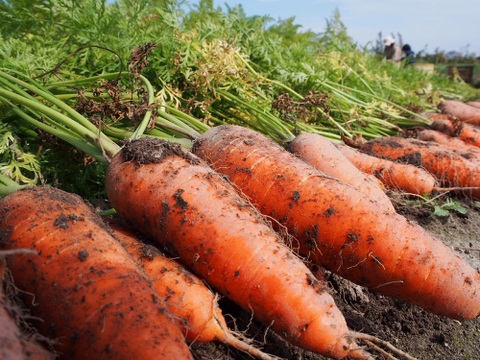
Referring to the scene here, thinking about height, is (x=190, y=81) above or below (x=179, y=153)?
above

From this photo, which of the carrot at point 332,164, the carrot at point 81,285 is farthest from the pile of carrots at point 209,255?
the carrot at point 332,164

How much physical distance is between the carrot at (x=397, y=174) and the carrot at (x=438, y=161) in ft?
0.68

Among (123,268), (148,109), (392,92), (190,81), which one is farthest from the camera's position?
(392,92)

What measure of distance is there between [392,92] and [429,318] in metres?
4.04

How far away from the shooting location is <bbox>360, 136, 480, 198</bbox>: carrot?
3.60m

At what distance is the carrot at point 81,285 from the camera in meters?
1.42

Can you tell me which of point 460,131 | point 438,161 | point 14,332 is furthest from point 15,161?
point 460,131

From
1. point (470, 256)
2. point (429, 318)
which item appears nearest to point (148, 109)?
point (429, 318)

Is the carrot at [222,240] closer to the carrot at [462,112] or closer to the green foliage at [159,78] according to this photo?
the green foliage at [159,78]

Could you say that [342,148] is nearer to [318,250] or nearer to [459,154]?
[459,154]

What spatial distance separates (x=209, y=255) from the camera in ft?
6.30

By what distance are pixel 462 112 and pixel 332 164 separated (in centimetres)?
335

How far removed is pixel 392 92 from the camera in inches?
226

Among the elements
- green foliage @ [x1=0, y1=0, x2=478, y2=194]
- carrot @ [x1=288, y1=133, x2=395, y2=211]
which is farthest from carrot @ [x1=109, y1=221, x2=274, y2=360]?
carrot @ [x1=288, y1=133, x2=395, y2=211]
